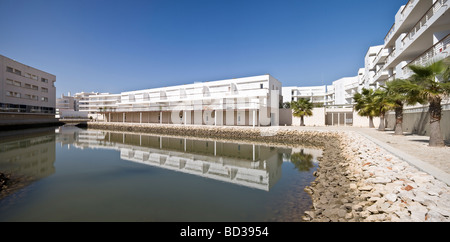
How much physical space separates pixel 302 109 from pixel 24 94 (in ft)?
161

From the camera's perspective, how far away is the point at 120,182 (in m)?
8.27

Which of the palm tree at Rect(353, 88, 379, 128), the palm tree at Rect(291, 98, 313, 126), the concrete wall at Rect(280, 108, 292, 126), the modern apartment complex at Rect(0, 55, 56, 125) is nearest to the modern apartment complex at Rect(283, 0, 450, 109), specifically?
the palm tree at Rect(353, 88, 379, 128)

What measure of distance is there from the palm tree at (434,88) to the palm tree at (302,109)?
19.1 metres

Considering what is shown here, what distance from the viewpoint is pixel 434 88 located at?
977 centimetres

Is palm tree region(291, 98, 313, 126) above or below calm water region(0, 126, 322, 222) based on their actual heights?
above

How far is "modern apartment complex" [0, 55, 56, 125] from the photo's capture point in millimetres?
33031

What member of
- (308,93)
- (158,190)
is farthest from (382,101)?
(308,93)

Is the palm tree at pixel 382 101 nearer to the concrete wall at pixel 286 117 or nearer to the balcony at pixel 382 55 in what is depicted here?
the balcony at pixel 382 55

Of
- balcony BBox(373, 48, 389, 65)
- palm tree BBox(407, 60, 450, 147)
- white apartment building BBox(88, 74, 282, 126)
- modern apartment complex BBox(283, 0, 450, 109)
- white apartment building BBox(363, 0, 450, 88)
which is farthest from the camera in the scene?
white apartment building BBox(88, 74, 282, 126)

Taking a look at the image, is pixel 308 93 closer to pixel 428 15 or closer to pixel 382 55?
pixel 382 55

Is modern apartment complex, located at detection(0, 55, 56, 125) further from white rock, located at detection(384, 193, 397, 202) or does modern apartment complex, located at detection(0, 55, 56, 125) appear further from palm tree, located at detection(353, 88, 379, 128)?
palm tree, located at detection(353, 88, 379, 128)
